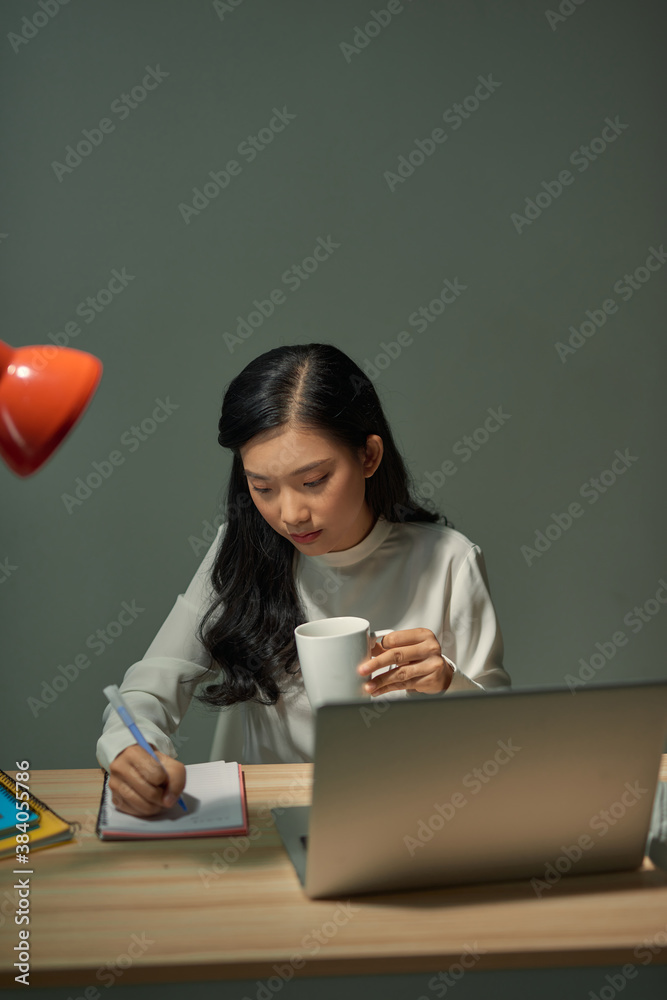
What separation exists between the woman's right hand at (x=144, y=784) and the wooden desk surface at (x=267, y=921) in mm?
69

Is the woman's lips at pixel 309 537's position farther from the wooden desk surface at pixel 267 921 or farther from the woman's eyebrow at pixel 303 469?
the wooden desk surface at pixel 267 921

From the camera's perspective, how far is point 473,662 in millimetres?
1571

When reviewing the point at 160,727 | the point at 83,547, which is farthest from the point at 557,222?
the point at 160,727

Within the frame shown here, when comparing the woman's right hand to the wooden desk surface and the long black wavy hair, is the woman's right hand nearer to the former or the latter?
the wooden desk surface

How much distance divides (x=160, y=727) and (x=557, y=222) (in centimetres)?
176

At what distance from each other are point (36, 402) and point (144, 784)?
1.66 feet

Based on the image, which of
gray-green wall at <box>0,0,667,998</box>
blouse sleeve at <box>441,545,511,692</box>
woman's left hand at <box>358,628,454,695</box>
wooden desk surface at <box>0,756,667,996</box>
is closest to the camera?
wooden desk surface at <box>0,756,667,996</box>

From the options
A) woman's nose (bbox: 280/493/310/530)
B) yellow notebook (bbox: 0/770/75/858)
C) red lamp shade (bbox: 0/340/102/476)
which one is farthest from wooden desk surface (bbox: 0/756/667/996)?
woman's nose (bbox: 280/493/310/530)

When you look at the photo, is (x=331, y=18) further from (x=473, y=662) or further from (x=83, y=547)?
(x=473, y=662)

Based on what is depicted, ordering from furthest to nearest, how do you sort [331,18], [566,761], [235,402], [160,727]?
[331,18] → [235,402] → [160,727] → [566,761]

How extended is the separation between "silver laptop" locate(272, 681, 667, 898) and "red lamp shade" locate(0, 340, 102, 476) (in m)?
0.34

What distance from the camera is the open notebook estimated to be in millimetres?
1004

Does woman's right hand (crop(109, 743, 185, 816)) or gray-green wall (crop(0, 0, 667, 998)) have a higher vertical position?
gray-green wall (crop(0, 0, 667, 998))

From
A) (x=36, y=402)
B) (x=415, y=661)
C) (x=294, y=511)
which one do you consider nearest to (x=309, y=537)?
(x=294, y=511)
